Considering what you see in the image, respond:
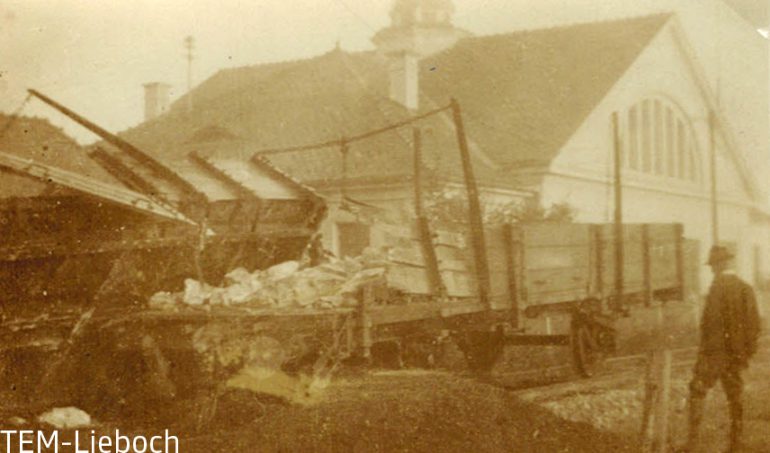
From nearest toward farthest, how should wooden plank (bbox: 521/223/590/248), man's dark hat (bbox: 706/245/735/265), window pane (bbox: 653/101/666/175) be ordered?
1. man's dark hat (bbox: 706/245/735/265)
2. wooden plank (bbox: 521/223/590/248)
3. window pane (bbox: 653/101/666/175)

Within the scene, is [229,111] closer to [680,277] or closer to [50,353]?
[680,277]

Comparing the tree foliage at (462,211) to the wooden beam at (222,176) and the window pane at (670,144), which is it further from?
the window pane at (670,144)

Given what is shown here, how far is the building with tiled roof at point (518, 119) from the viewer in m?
14.6

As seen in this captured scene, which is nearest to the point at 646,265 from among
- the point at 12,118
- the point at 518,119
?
the point at 12,118

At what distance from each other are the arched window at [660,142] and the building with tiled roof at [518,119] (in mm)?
35

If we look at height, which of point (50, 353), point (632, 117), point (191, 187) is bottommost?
point (50, 353)

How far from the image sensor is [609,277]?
32.3ft

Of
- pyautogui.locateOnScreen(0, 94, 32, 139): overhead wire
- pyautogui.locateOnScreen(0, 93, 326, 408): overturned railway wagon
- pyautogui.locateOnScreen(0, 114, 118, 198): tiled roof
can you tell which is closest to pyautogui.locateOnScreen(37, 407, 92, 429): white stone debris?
pyautogui.locateOnScreen(0, 93, 326, 408): overturned railway wagon

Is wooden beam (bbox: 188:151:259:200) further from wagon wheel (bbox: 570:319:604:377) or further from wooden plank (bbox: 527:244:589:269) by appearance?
wagon wheel (bbox: 570:319:604:377)

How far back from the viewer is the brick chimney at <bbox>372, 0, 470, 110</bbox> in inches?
667

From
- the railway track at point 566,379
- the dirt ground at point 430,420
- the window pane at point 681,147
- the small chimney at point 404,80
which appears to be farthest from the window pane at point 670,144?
the dirt ground at point 430,420

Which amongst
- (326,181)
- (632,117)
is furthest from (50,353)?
(632,117)

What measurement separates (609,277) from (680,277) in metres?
2.23

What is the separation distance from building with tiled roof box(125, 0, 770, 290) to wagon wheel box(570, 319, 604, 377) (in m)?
3.82
